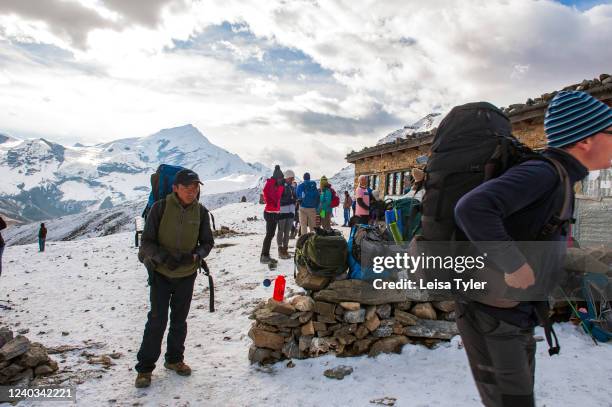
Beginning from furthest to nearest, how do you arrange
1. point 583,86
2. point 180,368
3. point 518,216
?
point 583,86, point 180,368, point 518,216

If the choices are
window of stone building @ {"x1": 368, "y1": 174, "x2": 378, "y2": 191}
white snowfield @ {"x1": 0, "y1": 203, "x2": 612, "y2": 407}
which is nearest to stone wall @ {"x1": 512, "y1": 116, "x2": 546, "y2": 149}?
white snowfield @ {"x1": 0, "y1": 203, "x2": 612, "y2": 407}

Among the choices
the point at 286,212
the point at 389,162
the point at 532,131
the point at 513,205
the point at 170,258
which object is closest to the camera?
the point at 513,205

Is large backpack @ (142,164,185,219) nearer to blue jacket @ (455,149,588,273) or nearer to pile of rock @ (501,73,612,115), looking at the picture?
blue jacket @ (455,149,588,273)

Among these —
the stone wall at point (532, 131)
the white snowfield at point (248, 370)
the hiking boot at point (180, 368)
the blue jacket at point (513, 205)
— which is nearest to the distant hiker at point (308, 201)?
the white snowfield at point (248, 370)

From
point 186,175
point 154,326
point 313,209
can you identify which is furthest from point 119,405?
point 313,209

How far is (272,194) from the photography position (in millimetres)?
9055

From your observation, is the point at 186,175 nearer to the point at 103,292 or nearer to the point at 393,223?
the point at 393,223

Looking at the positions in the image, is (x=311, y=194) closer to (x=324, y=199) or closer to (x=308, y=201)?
(x=308, y=201)

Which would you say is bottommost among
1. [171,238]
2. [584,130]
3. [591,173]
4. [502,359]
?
[502,359]

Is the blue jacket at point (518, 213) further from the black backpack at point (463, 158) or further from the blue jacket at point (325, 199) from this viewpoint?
the blue jacket at point (325, 199)

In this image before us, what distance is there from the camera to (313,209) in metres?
10.3

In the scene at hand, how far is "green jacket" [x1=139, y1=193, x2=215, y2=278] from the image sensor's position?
167 inches

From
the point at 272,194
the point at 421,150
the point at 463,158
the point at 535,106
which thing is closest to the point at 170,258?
the point at 463,158

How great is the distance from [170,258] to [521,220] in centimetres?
363
